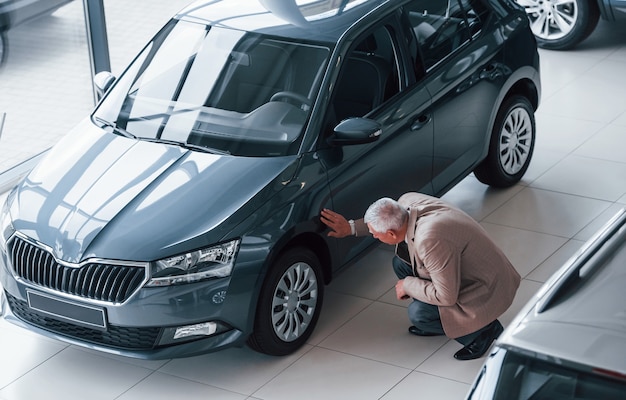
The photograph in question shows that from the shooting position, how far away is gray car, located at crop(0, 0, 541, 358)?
5.39 metres

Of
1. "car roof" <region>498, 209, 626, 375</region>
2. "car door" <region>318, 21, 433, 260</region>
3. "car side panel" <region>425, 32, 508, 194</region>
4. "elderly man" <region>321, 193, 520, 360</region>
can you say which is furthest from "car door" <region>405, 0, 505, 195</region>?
"car roof" <region>498, 209, 626, 375</region>

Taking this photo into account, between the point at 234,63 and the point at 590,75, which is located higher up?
the point at 234,63

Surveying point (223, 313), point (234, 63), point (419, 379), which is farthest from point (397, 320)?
point (234, 63)

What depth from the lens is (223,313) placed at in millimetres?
5395

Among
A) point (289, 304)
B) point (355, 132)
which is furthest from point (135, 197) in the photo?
point (355, 132)

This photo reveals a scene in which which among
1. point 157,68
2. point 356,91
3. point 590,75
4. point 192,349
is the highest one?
point 157,68

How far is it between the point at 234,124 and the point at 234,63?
437mm

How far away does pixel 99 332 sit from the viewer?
552 centimetres

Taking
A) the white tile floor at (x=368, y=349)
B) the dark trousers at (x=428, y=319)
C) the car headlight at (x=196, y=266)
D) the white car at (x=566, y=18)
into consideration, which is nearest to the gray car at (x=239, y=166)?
the car headlight at (x=196, y=266)

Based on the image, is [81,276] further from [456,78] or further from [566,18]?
[566,18]

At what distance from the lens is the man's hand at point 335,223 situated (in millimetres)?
5816

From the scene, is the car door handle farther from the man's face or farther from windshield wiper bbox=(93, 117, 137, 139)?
windshield wiper bbox=(93, 117, 137, 139)

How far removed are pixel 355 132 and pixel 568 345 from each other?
273 centimetres

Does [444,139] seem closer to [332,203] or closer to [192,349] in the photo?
[332,203]
